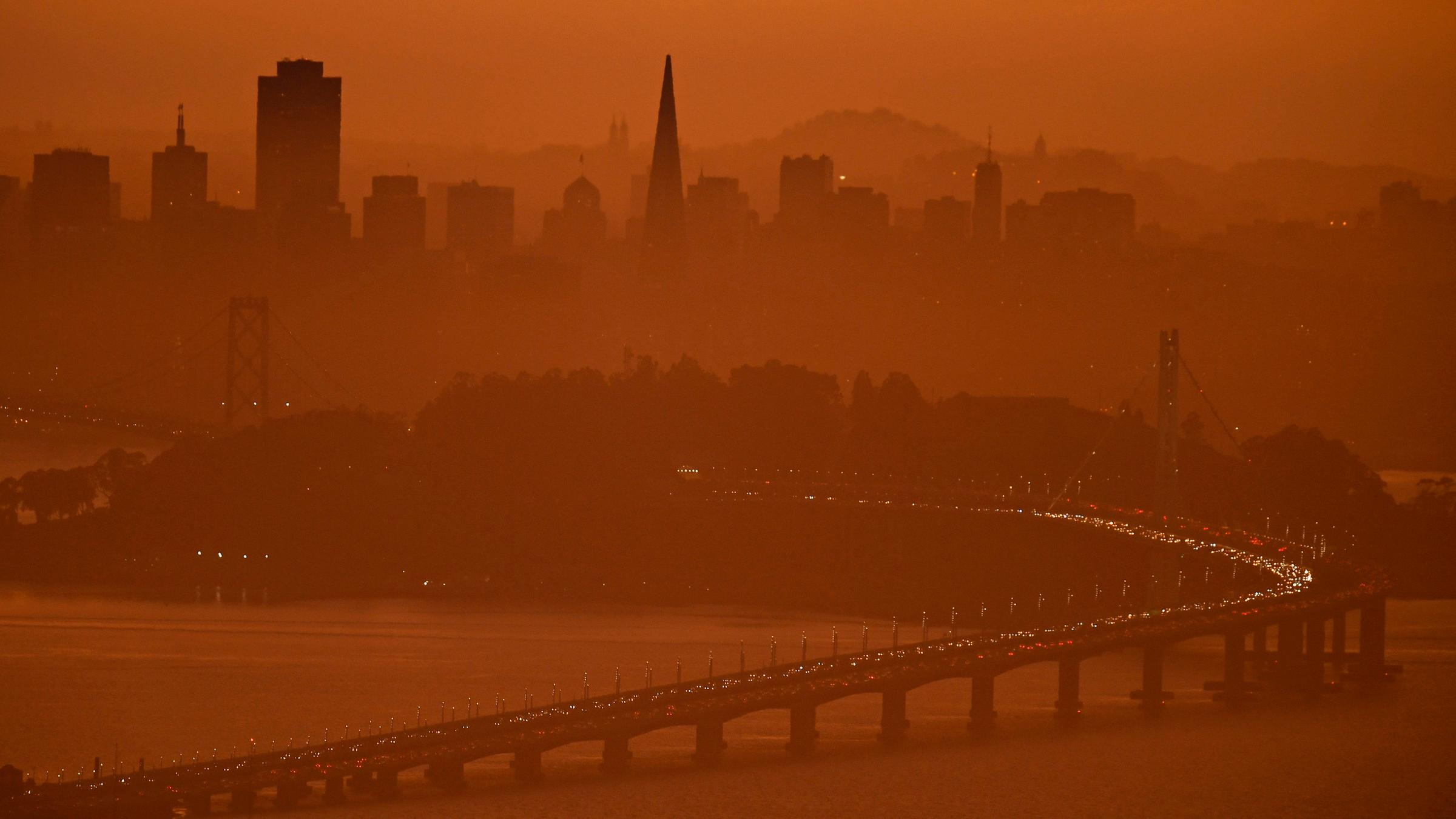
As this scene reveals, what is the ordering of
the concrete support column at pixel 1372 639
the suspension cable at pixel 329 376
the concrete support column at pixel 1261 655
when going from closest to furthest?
the concrete support column at pixel 1372 639
the concrete support column at pixel 1261 655
the suspension cable at pixel 329 376

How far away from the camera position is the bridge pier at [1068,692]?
32.5 m

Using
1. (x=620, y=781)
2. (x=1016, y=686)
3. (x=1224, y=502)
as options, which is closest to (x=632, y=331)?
(x=1224, y=502)

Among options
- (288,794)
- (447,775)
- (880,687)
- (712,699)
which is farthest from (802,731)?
(288,794)

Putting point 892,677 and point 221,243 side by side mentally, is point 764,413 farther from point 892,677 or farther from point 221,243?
point 221,243

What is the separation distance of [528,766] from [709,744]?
8.06 feet

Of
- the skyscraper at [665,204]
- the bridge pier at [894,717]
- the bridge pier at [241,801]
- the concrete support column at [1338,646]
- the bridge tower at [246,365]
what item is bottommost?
the bridge pier at [241,801]

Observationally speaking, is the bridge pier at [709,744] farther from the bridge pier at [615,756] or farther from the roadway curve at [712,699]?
the bridge pier at [615,756]

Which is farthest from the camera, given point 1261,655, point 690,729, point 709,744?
point 1261,655

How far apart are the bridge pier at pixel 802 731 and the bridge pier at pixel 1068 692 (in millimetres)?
4464

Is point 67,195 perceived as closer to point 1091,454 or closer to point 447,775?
point 1091,454

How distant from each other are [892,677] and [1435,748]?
24.5 ft

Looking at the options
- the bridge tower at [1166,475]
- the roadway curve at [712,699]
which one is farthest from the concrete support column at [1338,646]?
the bridge tower at [1166,475]

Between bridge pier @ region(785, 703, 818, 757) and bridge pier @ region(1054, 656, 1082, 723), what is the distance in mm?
4464

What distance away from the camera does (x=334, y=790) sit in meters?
25.3
